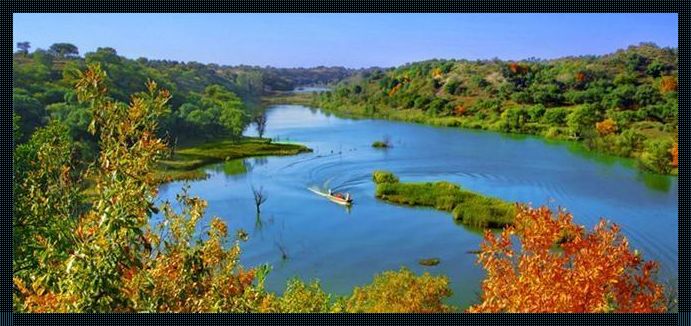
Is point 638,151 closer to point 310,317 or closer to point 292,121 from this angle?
point 292,121

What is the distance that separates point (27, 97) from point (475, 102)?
26.7 meters

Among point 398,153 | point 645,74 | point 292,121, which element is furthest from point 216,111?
point 645,74

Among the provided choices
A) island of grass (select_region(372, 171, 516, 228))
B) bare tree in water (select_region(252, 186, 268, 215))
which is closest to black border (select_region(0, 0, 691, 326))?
island of grass (select_region(372, 171, 516, 228))

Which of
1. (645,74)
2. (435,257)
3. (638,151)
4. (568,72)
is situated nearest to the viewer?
(435,257)

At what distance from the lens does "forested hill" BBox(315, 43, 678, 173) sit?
27797mm

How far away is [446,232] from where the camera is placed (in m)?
16.5

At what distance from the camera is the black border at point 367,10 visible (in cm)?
442

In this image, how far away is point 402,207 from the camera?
18938 millimetres

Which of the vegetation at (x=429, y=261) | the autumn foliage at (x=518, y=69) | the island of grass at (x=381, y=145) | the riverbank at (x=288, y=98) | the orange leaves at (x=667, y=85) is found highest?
the autumn foliage at (x=518, y=69)

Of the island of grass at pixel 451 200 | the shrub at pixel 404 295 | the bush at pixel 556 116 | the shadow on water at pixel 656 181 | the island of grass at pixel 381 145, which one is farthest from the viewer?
the bush at pixel 556 116

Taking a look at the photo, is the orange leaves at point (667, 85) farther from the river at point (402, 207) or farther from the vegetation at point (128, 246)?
the vegetation at point (128, 246)

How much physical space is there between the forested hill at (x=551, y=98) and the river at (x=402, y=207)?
1486 mm

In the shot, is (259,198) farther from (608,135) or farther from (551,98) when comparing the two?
(551,98)

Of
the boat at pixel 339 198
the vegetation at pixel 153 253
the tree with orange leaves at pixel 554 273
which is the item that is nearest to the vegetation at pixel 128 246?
the vegetation at pixel 153 253
